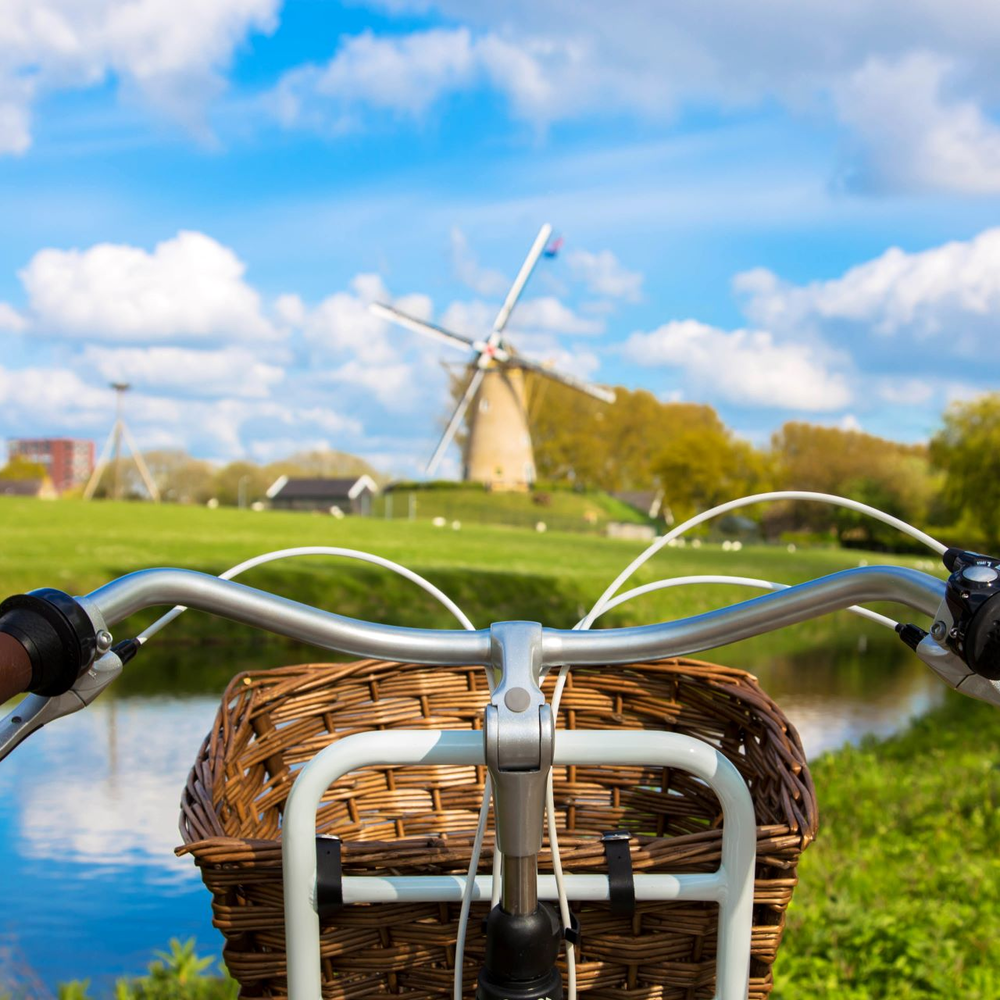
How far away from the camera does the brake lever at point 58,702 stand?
2.95 ft

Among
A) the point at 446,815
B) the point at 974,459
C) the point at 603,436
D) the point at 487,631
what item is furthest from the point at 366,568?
the point at 603,436

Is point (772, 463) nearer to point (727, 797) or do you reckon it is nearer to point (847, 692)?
point (847, 692)

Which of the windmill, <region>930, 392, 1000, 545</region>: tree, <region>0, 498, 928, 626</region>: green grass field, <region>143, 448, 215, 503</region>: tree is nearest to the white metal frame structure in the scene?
<region>0, 498, 928, 626</region>: green grass field

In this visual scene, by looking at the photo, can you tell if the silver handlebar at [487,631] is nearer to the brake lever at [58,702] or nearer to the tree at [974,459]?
the brake lever at [58,702]

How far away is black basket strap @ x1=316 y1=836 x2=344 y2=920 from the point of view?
1.01 meters

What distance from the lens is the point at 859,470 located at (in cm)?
5016

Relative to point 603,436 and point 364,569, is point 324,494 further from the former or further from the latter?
point 364,569

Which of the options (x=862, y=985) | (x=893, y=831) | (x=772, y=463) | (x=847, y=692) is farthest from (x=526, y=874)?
(x=772, y=463)

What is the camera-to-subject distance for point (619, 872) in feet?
3.46

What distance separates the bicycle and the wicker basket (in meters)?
0.04

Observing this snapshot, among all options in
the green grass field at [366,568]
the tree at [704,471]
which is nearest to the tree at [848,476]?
the tree at [704,471]

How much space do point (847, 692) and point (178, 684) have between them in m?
5.86

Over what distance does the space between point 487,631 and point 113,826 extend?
4.58 m

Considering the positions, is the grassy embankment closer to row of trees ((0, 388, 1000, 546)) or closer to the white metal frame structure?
the white metal frame structure
